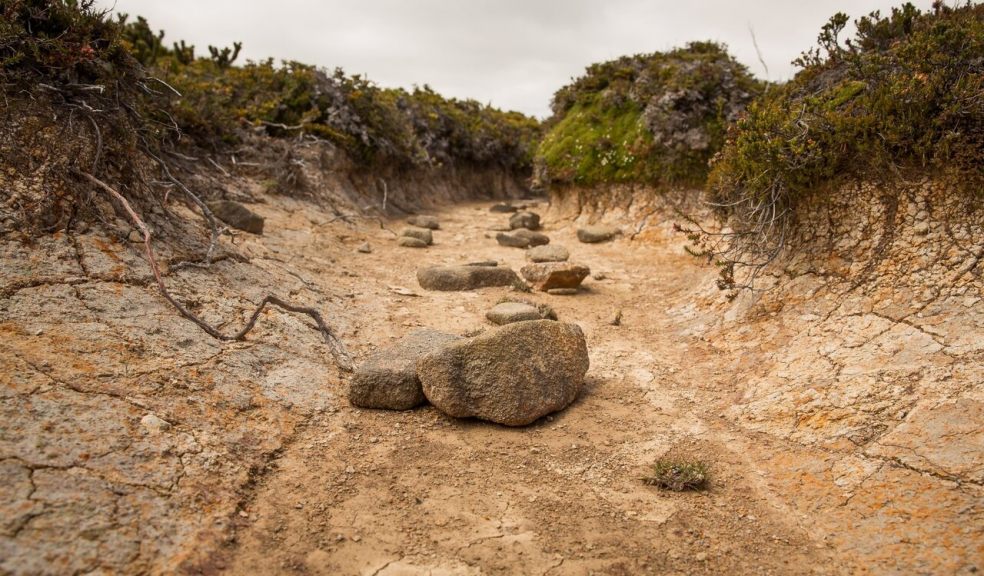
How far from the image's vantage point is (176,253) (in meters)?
5.89

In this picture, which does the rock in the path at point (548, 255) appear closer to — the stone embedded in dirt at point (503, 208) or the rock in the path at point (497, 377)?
the rock in the path at point (497, 377)

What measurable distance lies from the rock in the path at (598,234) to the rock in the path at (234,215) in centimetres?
669

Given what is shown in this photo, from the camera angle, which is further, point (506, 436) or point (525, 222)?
point (525, 222)

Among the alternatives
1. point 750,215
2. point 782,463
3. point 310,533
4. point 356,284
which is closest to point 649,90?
point 750,215

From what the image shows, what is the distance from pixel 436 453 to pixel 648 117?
10.0 metres

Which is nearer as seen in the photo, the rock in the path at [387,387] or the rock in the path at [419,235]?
the rock in the path at [387,387]

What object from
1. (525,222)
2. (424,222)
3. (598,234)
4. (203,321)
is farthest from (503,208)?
(203,321)

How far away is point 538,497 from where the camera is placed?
3.84 m

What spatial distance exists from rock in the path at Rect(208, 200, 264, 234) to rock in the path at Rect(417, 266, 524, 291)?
9.00ft

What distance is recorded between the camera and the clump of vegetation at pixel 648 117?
11.3m

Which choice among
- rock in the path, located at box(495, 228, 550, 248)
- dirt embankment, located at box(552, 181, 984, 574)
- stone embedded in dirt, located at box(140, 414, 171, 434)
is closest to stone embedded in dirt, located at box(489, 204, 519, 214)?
rock in the path, located at box(495, 228, 550, 248)

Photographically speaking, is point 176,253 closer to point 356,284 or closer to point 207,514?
point 356,284

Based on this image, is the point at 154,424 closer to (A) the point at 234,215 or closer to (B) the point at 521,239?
(A) the point at 234,215

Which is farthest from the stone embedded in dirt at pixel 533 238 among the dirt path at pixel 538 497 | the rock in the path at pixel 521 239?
the dirt path at pixel 538 497
